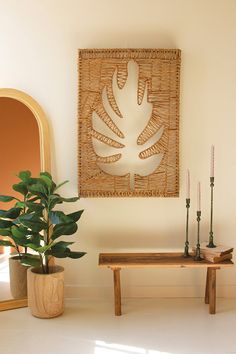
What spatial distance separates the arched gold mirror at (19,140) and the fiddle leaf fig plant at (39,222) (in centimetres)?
20

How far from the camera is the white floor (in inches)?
91.2

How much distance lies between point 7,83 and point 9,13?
18.9 inches

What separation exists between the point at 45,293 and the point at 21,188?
0.68m

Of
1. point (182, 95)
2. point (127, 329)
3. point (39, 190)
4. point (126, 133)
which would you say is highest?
point (182, 95)

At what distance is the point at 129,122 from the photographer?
9.93ft

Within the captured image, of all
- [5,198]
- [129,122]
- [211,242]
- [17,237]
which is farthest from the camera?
[129,122]

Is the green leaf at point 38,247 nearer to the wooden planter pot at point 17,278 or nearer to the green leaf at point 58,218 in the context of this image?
the green leaf at point 58,218

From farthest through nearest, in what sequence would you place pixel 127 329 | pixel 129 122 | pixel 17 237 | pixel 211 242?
pixel 129 122 < pixel 211 242 < pixel 17 237 < pixel 127 329

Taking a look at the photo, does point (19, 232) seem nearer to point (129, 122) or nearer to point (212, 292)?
point (129, 122)

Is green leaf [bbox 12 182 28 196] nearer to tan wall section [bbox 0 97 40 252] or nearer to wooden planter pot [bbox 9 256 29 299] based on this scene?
tan wall section [bbox 0 97 40 252]

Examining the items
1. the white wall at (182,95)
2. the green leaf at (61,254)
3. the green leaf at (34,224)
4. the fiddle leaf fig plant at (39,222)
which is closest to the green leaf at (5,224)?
the fiddle leaf fig plant at (39,222)

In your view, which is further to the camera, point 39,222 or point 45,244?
point 45,244

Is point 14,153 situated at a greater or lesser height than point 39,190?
greater

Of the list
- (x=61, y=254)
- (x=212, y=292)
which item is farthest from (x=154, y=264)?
(x=61, y=254)
